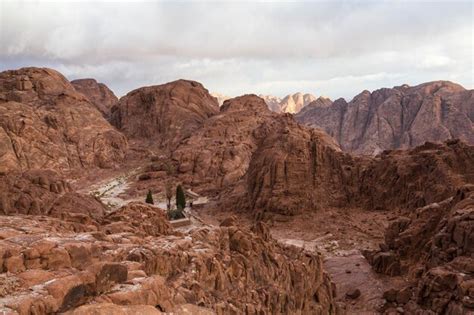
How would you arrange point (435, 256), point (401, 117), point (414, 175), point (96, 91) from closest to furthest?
point (435, 256)
point (414, 175)
point (401, 117)
point (96, 91)

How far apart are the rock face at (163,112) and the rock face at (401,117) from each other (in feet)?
142

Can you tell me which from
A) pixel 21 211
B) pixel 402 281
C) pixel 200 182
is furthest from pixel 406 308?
pixel 200 182

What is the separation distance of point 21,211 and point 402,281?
22711 millimetres

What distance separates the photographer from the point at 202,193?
179 feet

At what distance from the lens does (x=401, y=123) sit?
110m

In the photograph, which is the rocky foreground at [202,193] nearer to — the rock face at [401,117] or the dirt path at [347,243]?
the dirt path at [347,243]

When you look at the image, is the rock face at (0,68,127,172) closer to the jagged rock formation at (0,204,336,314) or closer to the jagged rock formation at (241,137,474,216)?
the jagged rock formation at (241,137,474,216)

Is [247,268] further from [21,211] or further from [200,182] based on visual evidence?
[200,182]

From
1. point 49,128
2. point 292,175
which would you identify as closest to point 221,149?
point 292,175

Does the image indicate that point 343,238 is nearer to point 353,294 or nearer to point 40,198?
point 353,294

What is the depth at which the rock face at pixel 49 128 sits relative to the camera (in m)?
59.1

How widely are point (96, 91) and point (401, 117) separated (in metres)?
78.0

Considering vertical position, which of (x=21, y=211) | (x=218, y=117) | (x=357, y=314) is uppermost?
(x=218, y=117)

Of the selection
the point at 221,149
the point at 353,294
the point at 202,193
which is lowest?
the point at 353,294
